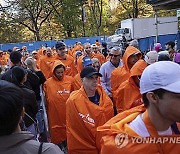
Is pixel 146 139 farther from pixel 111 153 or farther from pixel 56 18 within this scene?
pixel 56 18

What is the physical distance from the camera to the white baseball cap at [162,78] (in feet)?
7.72

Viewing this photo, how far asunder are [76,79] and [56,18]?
42.1 metres

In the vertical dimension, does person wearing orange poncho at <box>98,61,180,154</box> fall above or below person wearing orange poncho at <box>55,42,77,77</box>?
above

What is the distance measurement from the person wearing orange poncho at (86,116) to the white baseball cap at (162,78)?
204cm

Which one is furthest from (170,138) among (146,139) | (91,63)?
(91,63)

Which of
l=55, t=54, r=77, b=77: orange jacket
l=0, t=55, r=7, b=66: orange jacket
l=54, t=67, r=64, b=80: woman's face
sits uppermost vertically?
l=54, t=67, r=64, b=80: woman's face

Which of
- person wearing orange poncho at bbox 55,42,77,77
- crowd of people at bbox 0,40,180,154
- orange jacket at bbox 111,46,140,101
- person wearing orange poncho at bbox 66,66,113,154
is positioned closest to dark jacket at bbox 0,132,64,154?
crowd of people at bbox 0,40,180,154

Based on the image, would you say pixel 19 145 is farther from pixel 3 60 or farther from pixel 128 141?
pixel 3 60

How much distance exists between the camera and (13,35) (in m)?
50.8

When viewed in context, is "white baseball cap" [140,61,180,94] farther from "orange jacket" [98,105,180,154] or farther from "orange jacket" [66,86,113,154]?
"orange jacket" [66,86,113,154]

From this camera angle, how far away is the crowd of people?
2.36m

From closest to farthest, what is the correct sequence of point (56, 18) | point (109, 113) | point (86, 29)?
1. point (109, 113)
2. point (56, 18)
3. point (86, 29)

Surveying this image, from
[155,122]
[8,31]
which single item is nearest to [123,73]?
[155,122]

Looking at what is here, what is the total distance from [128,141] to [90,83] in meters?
2.40
